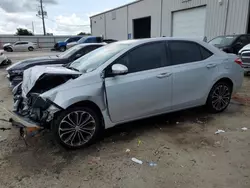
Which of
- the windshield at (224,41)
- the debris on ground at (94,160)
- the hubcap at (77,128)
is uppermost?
the windshield at (224,41)

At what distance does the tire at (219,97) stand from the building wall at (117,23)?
25.0 metres

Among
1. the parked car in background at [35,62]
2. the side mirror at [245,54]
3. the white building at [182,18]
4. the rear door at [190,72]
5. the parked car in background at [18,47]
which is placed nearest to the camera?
the rear door at [190,72]

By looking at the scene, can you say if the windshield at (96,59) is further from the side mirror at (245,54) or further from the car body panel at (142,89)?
the side mirror at (245,54)

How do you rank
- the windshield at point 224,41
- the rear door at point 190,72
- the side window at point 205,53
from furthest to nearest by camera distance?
the windshield at point 224,41 < the side window at point 205,53 < the rear door at point 190,72

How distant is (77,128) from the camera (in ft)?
10.9

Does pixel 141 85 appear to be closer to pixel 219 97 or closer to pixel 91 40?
pixel 219 97

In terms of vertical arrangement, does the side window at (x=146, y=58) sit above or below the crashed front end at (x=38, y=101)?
above

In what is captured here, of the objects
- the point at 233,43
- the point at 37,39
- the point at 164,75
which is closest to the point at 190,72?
the point at 164,75

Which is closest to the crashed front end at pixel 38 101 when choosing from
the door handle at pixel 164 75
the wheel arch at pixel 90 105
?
the wheel arch at pixel 90 105

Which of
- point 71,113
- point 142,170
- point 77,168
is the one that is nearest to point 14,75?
point 71,113

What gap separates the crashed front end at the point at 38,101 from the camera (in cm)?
312

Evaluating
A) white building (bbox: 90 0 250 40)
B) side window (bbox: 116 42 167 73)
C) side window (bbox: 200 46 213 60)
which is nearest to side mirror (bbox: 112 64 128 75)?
side window (bbox: 116 42 167 73)

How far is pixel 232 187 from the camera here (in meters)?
2.53

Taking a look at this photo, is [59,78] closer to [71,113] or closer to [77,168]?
[71,113]
